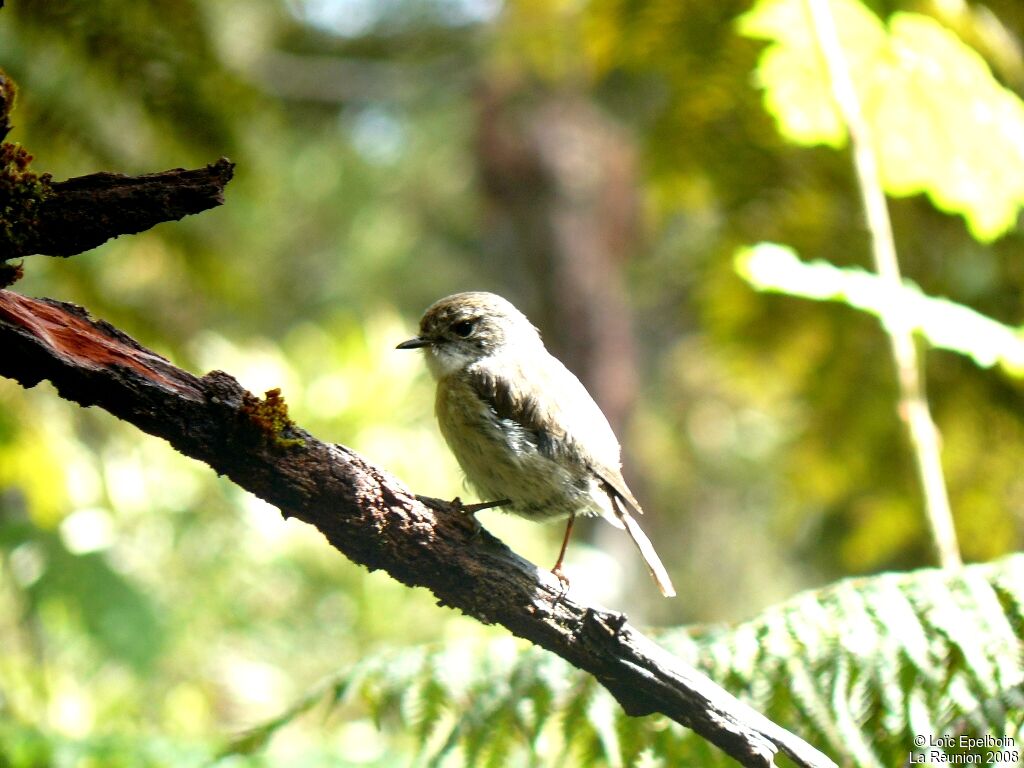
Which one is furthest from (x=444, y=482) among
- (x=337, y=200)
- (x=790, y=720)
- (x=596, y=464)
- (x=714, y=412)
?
(x=337, y=200)

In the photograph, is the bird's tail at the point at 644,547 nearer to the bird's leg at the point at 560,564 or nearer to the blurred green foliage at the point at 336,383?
the bird's leg at the point at 560,564

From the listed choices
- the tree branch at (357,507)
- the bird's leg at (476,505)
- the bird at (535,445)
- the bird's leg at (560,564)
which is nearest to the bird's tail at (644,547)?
the bird at (535,445)

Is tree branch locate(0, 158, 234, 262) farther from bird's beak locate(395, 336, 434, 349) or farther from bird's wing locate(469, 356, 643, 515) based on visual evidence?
bird's beak locate(395, 336, 434, 349)

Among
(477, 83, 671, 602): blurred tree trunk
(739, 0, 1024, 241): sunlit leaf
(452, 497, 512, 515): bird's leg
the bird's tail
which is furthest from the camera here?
(477, 83, 671, 602): blurred tree trunk

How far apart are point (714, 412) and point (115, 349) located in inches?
341

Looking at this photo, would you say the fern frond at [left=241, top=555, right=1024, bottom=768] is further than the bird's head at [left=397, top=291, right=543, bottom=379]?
No

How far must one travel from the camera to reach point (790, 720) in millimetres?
2447

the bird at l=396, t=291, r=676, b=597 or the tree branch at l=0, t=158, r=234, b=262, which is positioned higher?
the bird at l=396, t=291, r=676, b=597

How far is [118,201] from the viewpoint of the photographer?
1.61 meters

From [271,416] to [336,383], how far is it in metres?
3.81

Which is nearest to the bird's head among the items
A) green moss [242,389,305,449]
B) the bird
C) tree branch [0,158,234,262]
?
the bird

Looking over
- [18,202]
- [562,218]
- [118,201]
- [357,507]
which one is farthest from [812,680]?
[562,218]

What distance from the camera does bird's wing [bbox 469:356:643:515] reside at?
278cm

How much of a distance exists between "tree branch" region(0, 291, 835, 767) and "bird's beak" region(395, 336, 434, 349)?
1.26 metres
